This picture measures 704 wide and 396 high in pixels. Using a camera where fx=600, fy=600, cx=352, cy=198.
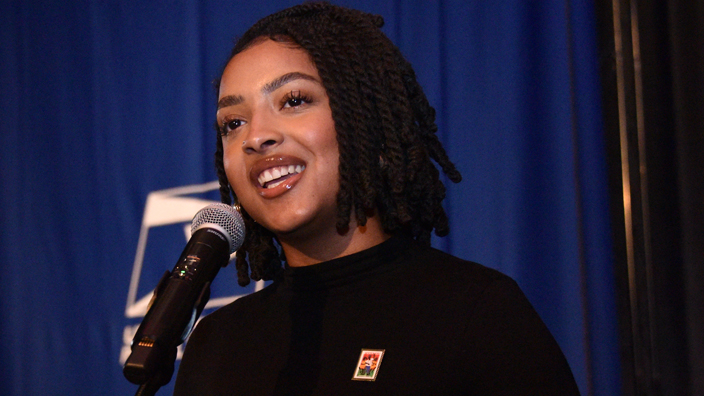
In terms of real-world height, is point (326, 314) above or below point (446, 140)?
below

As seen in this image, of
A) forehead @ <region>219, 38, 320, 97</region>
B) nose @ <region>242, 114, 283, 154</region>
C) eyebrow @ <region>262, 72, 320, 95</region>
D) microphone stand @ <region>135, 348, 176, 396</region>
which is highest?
forehead @ <region>219, 38, 320, 97</region>

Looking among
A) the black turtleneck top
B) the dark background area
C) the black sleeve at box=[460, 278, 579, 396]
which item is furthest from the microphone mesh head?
the dark background area

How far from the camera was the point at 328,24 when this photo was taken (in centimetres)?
132

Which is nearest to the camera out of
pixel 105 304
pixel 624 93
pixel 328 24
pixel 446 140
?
pixel 328 24

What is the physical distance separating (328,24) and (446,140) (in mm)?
780

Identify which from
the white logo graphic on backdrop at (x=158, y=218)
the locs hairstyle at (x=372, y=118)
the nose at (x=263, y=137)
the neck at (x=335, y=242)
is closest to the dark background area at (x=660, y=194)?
the locs hairstyle at (x=372, y=118)

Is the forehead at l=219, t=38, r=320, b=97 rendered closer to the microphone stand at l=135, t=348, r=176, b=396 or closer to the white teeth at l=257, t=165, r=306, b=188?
the white teeth at l=257, t=165, r=306, b=188

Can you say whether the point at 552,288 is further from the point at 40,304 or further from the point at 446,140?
the point at 40,304

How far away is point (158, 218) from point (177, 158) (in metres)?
0.24

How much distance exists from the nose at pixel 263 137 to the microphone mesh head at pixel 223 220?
25cm

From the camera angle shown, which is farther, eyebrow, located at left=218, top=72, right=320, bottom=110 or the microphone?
eyebrow, located at left=218, top=72, right=320, bottom=110

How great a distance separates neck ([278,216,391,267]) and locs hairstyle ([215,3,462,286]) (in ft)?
0.11

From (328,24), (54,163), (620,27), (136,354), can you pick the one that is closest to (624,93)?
(620,27)

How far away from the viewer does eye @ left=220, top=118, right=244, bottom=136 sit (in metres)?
1.24
